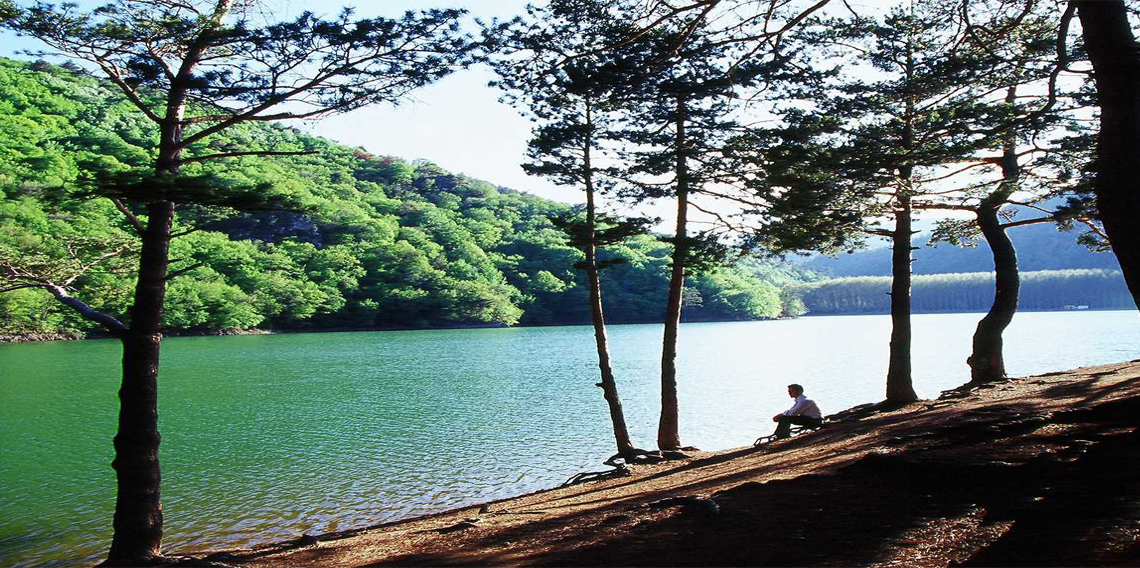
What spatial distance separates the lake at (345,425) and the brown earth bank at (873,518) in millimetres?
3754

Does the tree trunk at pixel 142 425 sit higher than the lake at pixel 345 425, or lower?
higher

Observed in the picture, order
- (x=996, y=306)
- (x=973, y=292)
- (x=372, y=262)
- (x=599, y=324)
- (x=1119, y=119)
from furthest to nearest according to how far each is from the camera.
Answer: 1. (x=973, y=292)
2. (x=372, y=262)
3. (x=996, y=306)
4. (x=599, y=324)
5. (x=1119, y=119)

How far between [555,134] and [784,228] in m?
4.01

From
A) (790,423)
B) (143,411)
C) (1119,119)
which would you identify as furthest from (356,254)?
(1119,119)

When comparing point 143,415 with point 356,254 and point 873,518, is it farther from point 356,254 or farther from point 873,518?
point 356,254

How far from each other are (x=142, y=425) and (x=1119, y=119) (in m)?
8.15

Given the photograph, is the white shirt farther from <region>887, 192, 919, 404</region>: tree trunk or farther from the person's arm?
<region>887, 192, 919, 404</region>: tree trunk

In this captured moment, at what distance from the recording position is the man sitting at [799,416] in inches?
443

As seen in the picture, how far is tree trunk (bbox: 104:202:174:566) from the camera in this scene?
677 centimetres

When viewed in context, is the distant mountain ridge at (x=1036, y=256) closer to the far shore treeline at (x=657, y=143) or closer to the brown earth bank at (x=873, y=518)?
the far shore treeline at (x=657, y=143)

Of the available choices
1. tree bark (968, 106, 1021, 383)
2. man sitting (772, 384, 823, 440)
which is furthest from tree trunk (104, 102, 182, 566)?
tree bark (968, 106, 1021, 383)

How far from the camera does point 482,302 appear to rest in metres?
80.9

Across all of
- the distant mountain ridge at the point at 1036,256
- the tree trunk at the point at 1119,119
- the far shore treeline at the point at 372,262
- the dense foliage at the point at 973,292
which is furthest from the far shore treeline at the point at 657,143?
the distant mountain ridge at the point at 1036,256

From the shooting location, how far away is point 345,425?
18750 mm
